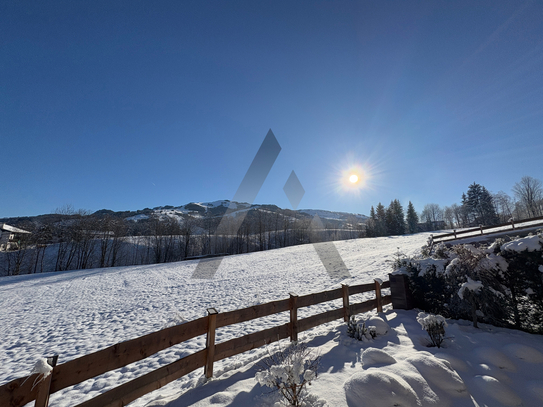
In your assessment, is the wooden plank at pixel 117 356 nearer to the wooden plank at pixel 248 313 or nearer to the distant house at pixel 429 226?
the wooden plank at pixel 248 313

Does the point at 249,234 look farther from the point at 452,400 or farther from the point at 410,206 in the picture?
the point at 452,400

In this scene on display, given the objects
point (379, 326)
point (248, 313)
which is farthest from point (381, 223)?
point (248, 313)

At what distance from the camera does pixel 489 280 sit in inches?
190

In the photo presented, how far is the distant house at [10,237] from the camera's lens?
3048cm

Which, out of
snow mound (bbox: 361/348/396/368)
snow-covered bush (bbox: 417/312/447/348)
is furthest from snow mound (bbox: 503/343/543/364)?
snow mound (bbox: 361/348/396/368)

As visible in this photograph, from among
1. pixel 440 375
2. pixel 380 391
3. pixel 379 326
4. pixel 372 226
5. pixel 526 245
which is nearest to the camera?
pixel 380 391

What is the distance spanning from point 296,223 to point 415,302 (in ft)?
174

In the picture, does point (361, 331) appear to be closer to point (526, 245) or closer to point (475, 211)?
point (526, 245)

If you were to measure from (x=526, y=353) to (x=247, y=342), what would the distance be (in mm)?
4581

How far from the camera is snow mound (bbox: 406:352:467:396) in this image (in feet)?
9.66

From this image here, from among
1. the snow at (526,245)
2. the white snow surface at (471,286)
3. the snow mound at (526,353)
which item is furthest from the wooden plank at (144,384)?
the snow at (526,245)

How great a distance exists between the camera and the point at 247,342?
4035mm

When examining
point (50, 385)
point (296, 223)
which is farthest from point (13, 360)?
point (296, 223)

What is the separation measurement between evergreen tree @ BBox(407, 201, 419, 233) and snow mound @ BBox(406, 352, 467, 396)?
6124 centimetres
